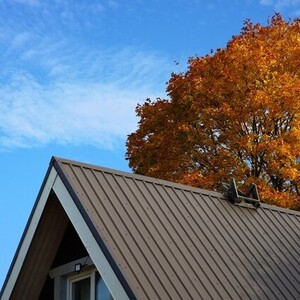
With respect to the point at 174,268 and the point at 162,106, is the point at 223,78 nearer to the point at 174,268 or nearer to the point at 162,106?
the point at 162,106

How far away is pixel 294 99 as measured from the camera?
90.5ft

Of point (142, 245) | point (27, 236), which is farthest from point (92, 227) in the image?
point (27, 236)

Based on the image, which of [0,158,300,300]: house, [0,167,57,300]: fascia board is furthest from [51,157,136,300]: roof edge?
[0,167,57,300]: fascia board

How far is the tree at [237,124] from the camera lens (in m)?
27.5

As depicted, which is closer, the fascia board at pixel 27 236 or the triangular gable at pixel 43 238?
the triangular gable at pixel 43 238

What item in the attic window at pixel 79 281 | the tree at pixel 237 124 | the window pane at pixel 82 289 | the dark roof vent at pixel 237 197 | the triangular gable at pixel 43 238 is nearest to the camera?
the triangular gable at pixel 43 238

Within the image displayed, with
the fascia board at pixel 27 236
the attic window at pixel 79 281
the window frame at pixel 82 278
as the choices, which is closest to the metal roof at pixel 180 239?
the fascia board at pixel 27 236

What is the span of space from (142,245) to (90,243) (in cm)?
79

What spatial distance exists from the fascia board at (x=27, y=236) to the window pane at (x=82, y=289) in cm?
106

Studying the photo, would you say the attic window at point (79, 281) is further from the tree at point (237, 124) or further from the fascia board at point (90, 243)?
the tree at point (237, 124)

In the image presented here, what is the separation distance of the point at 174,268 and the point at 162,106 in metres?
20.8

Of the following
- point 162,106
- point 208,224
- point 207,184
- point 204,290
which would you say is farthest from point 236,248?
point 162,106

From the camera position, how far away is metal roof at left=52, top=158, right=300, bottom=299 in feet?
33.4

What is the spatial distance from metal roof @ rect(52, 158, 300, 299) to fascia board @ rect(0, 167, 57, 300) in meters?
0.38
